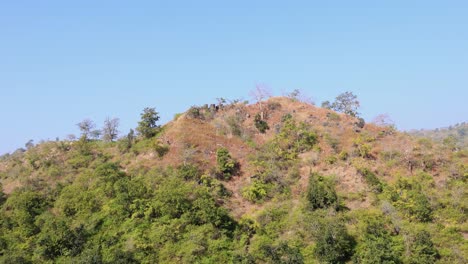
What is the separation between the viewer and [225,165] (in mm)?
36344

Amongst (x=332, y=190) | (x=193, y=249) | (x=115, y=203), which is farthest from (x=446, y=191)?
(x=115, y=203)

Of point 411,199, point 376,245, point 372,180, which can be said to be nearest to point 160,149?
point 372,180

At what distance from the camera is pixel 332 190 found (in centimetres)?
3147

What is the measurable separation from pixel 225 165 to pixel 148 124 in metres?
10.5

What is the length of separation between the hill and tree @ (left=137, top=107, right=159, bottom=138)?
14.5 inches

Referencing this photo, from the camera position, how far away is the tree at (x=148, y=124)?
41531 mm

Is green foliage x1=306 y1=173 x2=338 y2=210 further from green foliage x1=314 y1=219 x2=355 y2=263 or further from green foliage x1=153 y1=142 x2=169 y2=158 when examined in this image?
green foliage x1=153 y1=142 x2=169 y2=158

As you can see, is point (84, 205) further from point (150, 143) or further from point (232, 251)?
point (232, 251)

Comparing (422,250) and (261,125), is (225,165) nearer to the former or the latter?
(261,125)

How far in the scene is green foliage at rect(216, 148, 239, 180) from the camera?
36281mm

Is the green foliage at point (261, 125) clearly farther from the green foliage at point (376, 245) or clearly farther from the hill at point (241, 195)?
the green foliage at point (376, 245)

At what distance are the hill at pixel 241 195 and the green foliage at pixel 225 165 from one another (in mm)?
97

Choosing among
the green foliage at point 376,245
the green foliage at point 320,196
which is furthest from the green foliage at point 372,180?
the green foliage at point 376,245

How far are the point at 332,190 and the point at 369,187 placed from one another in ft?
12.4
